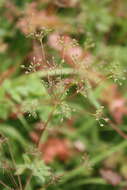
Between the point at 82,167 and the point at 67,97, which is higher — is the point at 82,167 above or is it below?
below

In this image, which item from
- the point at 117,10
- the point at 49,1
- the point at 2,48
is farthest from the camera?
the point at 117,10

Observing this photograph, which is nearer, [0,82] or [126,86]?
[0,82]

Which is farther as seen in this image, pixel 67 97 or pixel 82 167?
pixel 67 97

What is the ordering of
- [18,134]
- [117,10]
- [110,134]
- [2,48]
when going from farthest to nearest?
[117,10] < [110,134] < [2,48] < [18,134]

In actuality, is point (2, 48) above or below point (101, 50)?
above

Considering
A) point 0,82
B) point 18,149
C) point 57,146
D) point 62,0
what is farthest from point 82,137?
point 62,0

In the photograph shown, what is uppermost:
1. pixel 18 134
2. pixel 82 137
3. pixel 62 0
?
pixel 62 0

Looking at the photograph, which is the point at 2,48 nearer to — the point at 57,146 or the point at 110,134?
the point at 57,146
